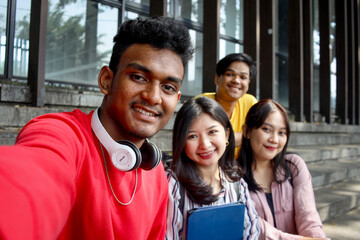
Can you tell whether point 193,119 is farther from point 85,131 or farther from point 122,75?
point 85,131

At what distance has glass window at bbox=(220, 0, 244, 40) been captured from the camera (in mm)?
6906

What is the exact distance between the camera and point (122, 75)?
1140 millimetres

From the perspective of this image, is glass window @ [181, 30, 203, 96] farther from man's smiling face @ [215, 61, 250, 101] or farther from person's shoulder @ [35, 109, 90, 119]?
person's shoulder @ [35, 109, 90, 119]

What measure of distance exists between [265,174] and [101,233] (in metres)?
1.84

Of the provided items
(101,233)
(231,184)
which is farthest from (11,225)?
(231,184)

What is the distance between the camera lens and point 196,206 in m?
1.82

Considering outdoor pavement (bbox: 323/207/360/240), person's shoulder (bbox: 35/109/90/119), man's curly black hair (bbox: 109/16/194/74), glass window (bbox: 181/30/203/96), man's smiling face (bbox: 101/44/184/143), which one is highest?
glass window (bbox: 181/30/203/96)

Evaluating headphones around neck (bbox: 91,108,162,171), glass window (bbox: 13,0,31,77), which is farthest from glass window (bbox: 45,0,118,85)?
headphones around neck (bbox: 91,108,162,171)

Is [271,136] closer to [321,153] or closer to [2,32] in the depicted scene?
[321,153]

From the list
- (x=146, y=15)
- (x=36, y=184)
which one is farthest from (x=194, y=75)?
(x=36, y=184)

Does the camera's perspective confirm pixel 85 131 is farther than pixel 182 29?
No

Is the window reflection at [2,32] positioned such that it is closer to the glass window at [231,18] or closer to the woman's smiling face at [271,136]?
the woman's smiling face at [271,136]

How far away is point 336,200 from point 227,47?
14.4 ft

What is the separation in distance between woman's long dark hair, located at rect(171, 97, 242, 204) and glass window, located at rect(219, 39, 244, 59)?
481 cm
